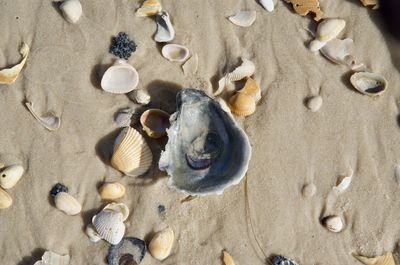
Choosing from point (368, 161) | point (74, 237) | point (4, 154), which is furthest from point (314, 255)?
point (4, 154)

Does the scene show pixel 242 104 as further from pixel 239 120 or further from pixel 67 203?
pixel 67 203

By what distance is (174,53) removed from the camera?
15.4 feet

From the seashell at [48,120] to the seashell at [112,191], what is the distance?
2.30 ft

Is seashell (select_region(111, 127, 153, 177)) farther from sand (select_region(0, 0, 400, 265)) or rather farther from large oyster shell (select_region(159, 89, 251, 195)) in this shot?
large oyster shell (select_region(159, 89, 251, 195))

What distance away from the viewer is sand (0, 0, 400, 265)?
4.46 metres

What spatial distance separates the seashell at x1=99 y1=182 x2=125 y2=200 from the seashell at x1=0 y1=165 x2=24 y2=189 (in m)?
0.74

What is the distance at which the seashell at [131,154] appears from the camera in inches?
173

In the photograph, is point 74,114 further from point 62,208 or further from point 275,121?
point 275,121

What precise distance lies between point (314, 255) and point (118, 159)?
6.22 ft

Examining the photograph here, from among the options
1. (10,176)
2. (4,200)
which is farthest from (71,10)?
(4,200)

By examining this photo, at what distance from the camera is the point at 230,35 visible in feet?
15.6

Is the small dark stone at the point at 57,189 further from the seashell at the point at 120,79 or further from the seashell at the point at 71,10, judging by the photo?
the seashell at the point at 71,10

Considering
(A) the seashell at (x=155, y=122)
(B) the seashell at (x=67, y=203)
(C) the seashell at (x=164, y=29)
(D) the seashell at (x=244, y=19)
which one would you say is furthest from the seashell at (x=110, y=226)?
(D) the seashell at (x=244, y=19)

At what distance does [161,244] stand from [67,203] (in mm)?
894
